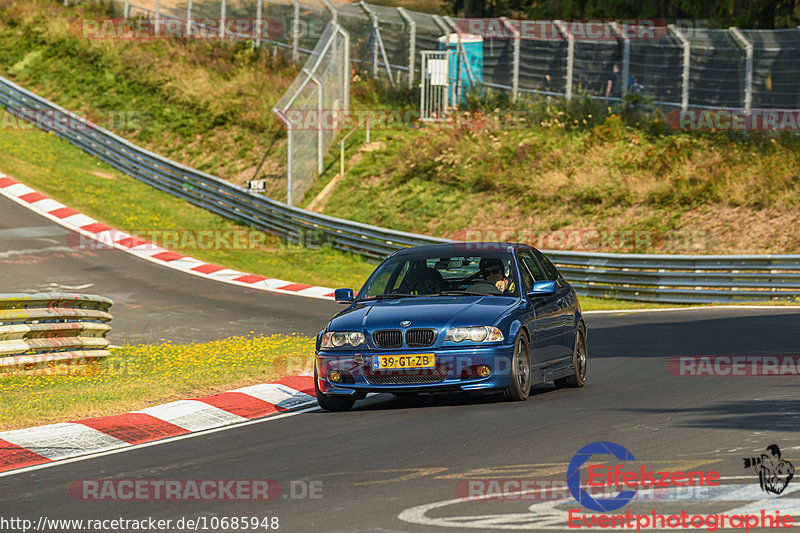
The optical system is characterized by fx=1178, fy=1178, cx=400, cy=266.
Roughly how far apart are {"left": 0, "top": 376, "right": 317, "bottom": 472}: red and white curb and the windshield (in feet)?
4.80

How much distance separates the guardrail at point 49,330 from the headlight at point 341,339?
169 inches

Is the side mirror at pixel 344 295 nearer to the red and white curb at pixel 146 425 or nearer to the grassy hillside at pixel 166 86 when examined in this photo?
the red and white curb at pixel 146 425

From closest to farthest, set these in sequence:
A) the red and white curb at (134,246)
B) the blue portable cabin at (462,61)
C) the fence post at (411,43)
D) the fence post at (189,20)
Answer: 1. the red and white curb at (134,246)
2. the blue portable cabin at (462,61)
3. the fence post at (411,43)
4. the fence post at (189,20)

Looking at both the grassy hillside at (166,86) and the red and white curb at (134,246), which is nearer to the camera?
the red and white curb at (134,246)

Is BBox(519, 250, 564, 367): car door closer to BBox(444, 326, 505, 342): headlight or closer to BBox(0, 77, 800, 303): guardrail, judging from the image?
BBox(444, 326, 505, 342): headlight

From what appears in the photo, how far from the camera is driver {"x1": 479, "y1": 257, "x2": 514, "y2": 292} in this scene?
38.5ft

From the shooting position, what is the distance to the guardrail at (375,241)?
946 inches

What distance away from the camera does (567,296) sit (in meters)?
12.8

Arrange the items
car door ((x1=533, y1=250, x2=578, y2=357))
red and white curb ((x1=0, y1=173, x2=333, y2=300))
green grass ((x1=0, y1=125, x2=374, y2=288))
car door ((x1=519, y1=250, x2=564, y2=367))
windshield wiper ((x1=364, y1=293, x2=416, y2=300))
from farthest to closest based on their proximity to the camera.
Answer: green grass ((x1=0, y1=125, x2=374, y2=288)), red and white curb ((x1=0, y1=173, x2=333, y2=300)), car door ((x1=533, y1=250, x2=578, y2=357)), windshield wiper ((x1=364, y1=293, x2=416, y2=300)), car door ((x1=519, y1=250, x2=564, y2=367))

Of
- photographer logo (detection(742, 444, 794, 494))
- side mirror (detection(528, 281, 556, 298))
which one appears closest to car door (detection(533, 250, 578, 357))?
side mirror (detection(528, 281, 556, 298))

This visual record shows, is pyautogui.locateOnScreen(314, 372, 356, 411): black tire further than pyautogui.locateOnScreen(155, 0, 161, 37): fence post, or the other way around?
pyautogui.locateOnScreen(155, 0, 161, 37): fence post

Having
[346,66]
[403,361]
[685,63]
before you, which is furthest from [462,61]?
[403,361]

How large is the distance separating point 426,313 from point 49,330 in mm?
5429

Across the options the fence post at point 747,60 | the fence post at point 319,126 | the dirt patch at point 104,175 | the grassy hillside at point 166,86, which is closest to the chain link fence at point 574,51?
the fence post at point 747,60
